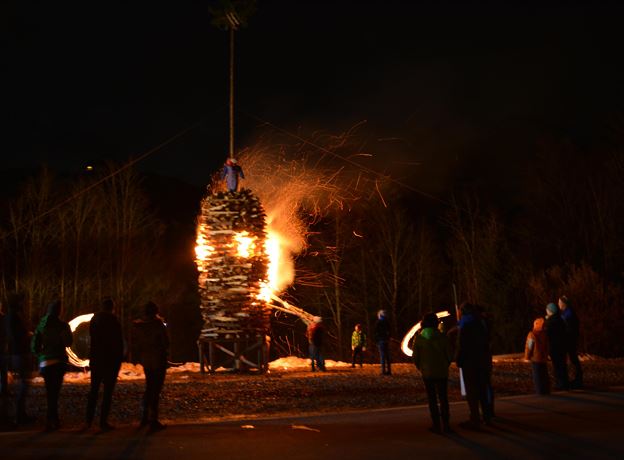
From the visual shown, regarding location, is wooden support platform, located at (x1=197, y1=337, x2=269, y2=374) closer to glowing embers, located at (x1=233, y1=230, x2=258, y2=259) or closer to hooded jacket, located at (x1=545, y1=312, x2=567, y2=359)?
glowing embers, located at (x1=233, y1=230, x2=258, y2=259)

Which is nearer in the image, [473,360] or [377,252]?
[473,360]

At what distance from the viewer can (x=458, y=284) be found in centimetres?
5459

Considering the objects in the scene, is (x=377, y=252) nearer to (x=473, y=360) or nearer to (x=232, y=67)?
(x=232, y=67)

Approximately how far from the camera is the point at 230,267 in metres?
21.6

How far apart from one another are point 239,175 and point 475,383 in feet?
43.4

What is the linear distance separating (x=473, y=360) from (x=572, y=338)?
6.12 metres

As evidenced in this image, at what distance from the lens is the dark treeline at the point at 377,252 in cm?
4322

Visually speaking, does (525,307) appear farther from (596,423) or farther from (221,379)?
(596,423)

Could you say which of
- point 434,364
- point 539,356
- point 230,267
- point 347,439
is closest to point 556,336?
point 539,356

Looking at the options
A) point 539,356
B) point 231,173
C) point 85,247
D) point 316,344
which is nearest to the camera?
point 539,356

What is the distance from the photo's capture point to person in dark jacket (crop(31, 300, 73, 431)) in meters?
11.3

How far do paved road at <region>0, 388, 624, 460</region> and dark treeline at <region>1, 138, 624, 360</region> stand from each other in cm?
2458

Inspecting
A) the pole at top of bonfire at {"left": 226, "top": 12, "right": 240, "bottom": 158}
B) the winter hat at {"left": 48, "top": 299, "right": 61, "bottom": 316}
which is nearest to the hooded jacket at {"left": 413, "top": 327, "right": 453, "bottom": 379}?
the winter hat at {"left": 48, "top": 299, "right": 61, "bottom": 316}

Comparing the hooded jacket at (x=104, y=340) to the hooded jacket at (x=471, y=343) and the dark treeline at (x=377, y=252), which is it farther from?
the dark treeline at (x=377, y=252)
